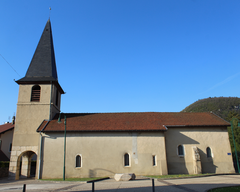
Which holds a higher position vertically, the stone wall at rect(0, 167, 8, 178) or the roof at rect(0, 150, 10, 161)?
the roof at rect(0, 150, 10, 161)

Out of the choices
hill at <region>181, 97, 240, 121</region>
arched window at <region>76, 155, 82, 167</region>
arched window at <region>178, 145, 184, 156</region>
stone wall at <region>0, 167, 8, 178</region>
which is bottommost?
stone wall at <region>0, 167, 8, 178</region>

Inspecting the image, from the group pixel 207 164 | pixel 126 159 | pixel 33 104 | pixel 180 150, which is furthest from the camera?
pixel 33 104

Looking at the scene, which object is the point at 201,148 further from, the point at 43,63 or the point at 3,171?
the point at 3,171

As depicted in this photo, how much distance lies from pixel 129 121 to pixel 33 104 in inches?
476

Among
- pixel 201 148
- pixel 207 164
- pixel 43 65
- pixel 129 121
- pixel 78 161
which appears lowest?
pixel 207 164

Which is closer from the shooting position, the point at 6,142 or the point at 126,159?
the point at 126,159

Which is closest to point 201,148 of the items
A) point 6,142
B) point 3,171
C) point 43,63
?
point 43,63

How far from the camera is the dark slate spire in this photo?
966 inches

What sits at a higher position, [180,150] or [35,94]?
[35,94]

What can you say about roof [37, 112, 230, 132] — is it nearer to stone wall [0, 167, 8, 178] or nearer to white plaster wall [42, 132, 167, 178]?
white plaster wall [42, 132, 167, 178]

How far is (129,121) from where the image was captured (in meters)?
23.9

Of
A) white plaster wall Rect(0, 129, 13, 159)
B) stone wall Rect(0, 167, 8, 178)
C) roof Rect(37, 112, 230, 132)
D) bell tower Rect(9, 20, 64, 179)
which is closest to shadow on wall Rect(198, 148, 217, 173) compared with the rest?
roof Rect(37, 112, 230, 132)

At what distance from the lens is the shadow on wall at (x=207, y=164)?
22.5m

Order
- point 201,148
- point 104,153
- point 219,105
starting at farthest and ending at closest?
1. point 219,105
2. point 201,148
3. point 104,153
